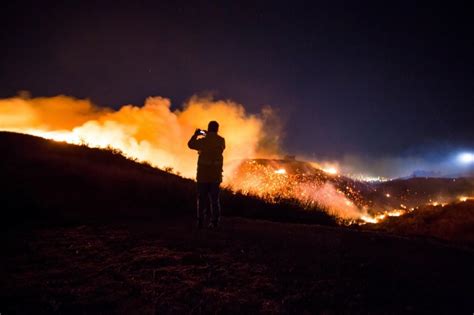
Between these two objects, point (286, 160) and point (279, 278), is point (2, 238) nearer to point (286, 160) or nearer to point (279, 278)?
point (279, 278)

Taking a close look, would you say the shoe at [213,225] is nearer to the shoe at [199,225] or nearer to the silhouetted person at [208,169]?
the silhouetted person at [208,169]

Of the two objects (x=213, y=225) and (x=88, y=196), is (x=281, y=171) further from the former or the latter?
(x=213, y=225)

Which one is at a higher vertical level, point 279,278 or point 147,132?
point 147,132

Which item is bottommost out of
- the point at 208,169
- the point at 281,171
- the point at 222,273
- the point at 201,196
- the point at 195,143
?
the point at 222,273

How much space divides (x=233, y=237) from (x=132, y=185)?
526 centimetres

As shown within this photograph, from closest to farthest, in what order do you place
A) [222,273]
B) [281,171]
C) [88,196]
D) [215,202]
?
[222,273]
[215,202]
[88,196]
[281,171]

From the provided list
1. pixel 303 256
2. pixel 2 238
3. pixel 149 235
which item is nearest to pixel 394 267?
pixel 303 256

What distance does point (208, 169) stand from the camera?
21.7 ft

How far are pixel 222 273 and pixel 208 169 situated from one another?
290 centimetres

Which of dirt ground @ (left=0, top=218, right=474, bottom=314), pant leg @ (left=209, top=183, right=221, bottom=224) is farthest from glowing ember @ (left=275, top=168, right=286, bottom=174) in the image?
dirt ground @ (left=0, top=218, right=474, bottom=314)

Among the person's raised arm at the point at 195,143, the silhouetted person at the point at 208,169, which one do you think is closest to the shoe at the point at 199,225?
the silhouetted person at the point at 208,169

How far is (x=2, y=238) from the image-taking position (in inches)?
206

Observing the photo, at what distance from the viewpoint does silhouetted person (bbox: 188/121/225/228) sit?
6613 millimetres

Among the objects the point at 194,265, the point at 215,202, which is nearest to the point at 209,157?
the point at 215,202
